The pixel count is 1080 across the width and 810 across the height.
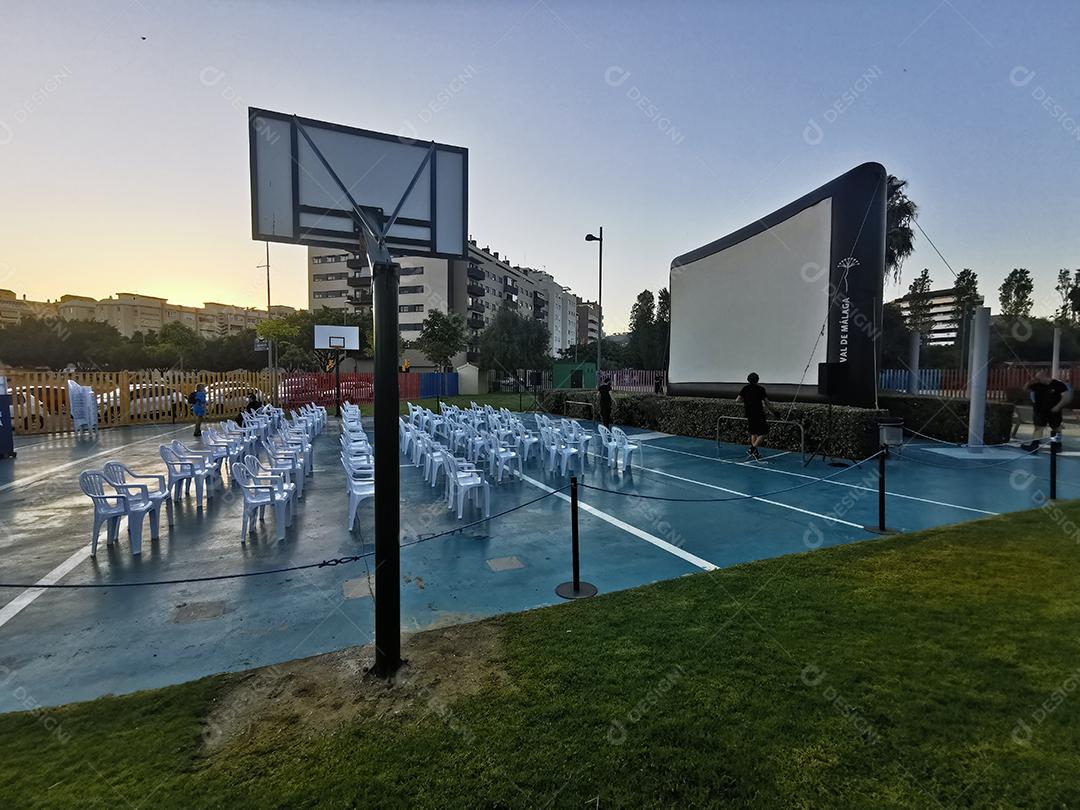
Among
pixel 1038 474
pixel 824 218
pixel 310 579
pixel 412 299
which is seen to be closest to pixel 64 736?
pixel 310 579

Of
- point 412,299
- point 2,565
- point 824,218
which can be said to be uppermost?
point 412,299

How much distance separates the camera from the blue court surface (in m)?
3.66

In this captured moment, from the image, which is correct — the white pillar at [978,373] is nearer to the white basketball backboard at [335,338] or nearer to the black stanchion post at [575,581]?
the black stanchion post at [575,581]

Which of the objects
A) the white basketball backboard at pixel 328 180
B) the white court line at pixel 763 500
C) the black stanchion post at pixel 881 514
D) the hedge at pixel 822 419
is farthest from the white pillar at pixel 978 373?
the white basketball backboard at pixel 328 180

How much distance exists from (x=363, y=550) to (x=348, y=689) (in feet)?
9.14

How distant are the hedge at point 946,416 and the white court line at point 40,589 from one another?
1422 cm

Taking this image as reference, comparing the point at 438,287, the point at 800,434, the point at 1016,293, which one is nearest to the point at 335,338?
the point at 800,434

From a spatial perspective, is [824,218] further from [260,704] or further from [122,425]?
[122,425]

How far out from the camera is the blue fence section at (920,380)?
19.3m

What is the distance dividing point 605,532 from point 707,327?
1297 cm

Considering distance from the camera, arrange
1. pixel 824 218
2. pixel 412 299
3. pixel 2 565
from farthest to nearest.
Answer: pixel 412 299
pixel 824 218
pixel 2 565

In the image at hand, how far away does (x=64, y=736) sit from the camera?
2617mm

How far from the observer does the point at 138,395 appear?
18797mm

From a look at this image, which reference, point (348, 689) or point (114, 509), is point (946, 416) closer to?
point (348, 689)
